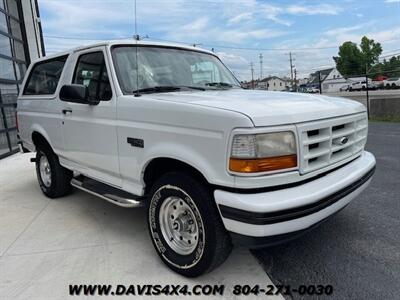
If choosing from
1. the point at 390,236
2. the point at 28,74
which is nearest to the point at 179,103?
the point at 390,236

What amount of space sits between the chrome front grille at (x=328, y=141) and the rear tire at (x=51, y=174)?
360 centimetres

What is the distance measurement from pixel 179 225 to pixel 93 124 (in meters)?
1.48

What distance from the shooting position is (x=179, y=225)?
119 inches

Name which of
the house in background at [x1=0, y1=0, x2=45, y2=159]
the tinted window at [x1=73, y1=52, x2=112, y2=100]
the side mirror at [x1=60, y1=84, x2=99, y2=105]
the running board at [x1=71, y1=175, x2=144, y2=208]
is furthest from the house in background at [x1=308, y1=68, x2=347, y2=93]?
the side mirror at [x1=60, y1=84, x2=99, y2=105]

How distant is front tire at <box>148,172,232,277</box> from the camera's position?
2670 mm

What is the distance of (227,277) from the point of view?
300 cm

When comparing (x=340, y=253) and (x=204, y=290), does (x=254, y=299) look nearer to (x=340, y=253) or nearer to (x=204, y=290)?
(x=204, y=290)

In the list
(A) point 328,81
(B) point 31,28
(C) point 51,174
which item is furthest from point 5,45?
(A) point 328,81

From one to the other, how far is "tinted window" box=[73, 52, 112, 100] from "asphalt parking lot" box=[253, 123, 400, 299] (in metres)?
2.16

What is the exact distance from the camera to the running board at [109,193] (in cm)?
342

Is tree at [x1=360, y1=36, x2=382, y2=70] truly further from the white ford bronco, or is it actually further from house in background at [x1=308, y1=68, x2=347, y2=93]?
the white ford bronco

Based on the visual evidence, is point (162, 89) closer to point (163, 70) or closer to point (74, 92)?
point (163, 70)

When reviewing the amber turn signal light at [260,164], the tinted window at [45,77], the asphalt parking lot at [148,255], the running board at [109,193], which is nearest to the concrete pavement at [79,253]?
the asphalt parking lot at [148,255]

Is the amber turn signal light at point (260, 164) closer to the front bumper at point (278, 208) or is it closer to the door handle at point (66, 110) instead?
the front bumper at point (278, 208)
